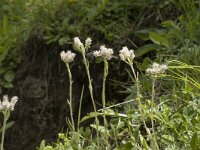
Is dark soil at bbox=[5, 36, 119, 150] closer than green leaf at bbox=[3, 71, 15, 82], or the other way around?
dark soil at bbox=[5, 36, 119, 150]

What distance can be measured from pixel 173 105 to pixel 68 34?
1.74 metres

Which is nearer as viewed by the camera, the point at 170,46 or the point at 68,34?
the point at 170,46

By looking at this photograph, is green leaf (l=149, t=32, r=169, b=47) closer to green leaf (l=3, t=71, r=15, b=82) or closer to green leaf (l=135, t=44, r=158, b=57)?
green leaf (l=135, t=44, r=158, b=57)

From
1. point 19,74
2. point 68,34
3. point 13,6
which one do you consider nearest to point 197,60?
point 68,34

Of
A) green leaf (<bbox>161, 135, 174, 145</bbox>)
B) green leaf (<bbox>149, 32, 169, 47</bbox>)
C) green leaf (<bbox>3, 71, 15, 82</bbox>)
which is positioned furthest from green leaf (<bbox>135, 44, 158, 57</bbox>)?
green leaf (<bbox>161, 135, 174, 145</bbox>)

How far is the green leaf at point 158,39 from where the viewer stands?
129 inches

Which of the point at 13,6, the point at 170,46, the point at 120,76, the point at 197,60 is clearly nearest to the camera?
the point at 197,60

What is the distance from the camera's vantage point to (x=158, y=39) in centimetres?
336

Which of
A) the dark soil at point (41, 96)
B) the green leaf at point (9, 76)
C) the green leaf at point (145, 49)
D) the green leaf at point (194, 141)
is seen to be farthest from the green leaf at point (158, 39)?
the green leaf at point (194, 141)

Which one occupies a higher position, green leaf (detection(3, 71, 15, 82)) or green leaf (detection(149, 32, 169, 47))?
green leaf (detection(149, 32, 169, 47))

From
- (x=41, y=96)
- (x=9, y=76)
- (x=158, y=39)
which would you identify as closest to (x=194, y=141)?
(x=158, y=39)

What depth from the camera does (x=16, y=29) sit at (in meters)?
4.21

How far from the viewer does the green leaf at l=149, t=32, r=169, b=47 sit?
3.29 meters

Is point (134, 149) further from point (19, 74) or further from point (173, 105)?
point (19, 74)
